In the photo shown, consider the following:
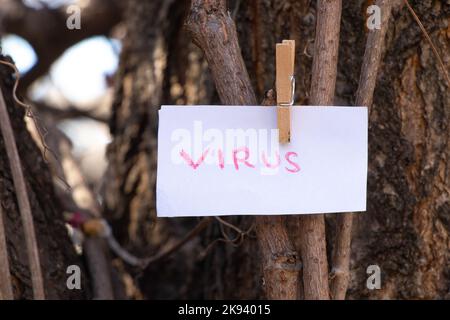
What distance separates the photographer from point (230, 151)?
900mm

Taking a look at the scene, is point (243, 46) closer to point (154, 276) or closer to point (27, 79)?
point (154, 276)

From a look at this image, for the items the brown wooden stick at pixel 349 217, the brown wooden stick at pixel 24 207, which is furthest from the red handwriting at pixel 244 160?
the brown wooden stick at pixel 24 207

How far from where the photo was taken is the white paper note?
0.89 metres

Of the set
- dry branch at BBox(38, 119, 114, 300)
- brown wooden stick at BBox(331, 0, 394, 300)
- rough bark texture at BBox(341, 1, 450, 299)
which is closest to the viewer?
brown wooden stick at BBox(331, 0, 394, 300)

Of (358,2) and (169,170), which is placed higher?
(358,2)

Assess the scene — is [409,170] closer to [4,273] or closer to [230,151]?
[230,151]

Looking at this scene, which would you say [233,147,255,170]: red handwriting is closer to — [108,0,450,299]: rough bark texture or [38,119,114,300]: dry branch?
[108,0,450,299]: rough bark texture

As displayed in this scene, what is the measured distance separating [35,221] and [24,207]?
0.11m

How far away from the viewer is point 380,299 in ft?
3.70

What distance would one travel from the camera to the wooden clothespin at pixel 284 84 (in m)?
0.85

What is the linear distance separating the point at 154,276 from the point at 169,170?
0.66 meters

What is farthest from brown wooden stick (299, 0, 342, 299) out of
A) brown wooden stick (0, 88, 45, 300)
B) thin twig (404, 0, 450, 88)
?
brown wooden stick (0, 88, 45, 300)

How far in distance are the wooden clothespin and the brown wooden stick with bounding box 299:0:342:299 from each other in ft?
0.21
